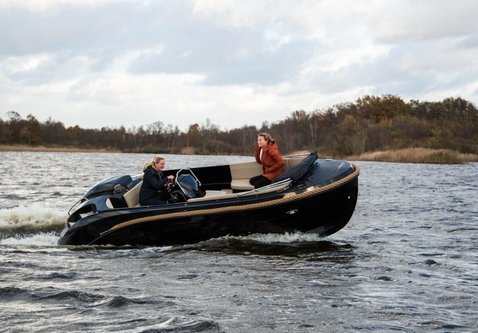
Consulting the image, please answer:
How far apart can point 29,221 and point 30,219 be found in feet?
0.24

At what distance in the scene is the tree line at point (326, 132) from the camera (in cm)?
6334

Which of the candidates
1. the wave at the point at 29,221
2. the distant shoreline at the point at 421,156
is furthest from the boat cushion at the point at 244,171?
the distant shoreline at the point at 421,156

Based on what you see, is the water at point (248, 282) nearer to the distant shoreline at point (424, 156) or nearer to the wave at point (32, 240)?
the wave at point (32, 240)

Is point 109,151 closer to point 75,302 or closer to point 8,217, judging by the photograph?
point 8,217

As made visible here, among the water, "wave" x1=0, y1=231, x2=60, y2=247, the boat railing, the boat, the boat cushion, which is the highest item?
the boat cushion

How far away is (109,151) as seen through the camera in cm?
10594

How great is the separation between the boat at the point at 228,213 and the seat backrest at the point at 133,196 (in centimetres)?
9

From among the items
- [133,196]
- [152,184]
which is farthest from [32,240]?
[152,184]

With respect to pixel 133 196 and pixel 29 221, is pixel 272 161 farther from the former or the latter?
pixel 29 221

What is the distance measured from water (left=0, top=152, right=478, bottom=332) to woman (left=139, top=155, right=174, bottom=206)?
88 centimetres

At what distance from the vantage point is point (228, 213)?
10289 mm

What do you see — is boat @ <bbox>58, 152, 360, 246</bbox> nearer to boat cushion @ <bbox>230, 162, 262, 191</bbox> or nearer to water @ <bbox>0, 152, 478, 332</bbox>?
water @ <bbox>0, 152, 478, 332</bbox>

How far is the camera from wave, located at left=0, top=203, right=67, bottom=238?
42.0 feet

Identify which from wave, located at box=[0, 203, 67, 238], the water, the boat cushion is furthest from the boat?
wave, located at box=[0, 203, 67, 238]
